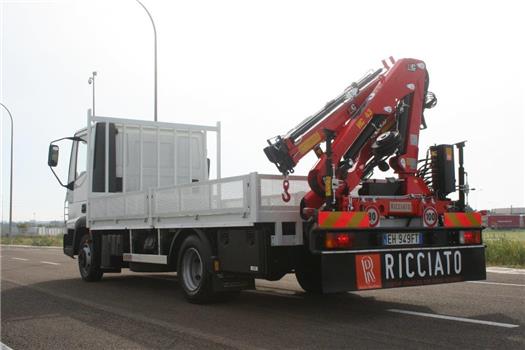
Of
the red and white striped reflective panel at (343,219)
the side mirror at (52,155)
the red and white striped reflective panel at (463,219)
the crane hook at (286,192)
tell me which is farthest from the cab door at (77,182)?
the red and white striped reflective panel at (463,219)

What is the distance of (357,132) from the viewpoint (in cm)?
794

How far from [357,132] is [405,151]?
2.45ft

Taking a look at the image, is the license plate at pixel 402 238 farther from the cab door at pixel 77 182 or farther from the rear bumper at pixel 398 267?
the cab door at pixel 77 182

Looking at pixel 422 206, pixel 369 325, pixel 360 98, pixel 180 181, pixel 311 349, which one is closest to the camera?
pixel 311 349

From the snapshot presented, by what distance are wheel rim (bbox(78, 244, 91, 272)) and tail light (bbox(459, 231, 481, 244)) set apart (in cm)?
730

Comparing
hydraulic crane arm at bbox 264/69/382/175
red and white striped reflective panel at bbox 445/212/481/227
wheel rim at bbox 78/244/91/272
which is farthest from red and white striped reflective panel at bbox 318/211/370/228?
wheel rim at bbox 78/244/91/272

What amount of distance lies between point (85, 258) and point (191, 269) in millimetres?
4325

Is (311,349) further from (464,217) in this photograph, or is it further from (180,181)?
(180,181)

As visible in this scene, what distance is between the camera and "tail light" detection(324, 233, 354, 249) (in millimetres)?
6785

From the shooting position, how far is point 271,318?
722 cm

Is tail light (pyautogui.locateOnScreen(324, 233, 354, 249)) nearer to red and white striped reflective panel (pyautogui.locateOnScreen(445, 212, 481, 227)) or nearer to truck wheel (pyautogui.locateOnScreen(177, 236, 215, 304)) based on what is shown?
red and white striped reflective panel (pyautogui.locateOnScreen(445, 212, 481, 227))

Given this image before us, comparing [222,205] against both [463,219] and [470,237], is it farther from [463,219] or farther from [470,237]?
[470,237]

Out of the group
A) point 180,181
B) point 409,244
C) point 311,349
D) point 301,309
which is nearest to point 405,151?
point 409,244

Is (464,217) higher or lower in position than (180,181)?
lower
